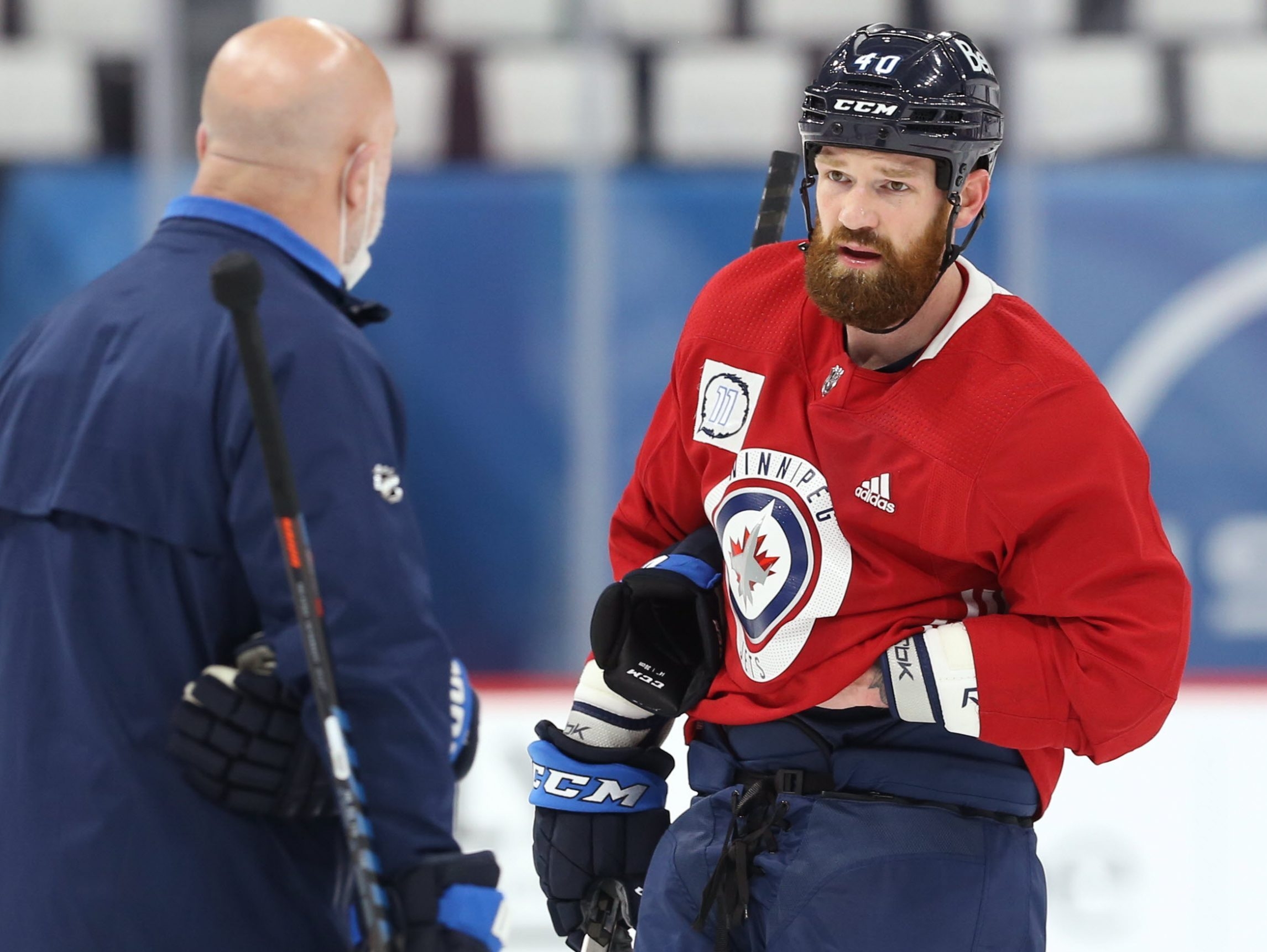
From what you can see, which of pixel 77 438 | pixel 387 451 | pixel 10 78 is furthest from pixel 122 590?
pixel 10 78

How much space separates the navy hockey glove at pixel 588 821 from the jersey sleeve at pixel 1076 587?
44cm

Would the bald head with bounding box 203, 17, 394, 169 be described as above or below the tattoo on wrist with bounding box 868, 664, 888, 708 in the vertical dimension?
above

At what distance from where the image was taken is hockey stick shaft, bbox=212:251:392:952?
1286 millimetres

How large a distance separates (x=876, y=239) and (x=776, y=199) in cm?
39

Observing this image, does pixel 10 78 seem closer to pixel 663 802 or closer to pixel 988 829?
pixel 663 802

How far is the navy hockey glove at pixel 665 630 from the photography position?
171 cm

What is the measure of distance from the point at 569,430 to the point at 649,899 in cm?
303

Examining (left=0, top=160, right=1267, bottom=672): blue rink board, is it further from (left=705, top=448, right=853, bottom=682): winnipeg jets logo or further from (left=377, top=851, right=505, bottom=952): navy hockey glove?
(left=377, top=851, right=505, bottom=952): navy hockey glove

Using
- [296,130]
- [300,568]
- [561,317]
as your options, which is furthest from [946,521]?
[561,317]

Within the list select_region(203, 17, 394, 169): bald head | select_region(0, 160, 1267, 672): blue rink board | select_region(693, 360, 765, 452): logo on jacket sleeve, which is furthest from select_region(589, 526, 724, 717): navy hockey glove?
select_region(0, 160, 1267, 672): blue rink board

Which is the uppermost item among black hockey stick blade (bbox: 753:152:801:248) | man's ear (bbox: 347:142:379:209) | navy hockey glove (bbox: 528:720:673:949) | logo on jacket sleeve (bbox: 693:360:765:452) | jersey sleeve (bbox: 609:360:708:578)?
man's ear (bbox: 347:142:379:209)

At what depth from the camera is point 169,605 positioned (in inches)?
56.2

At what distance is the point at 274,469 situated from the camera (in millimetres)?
1316

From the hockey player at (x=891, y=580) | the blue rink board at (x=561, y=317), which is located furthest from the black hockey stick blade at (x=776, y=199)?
the blue rink board at (x=561, y=317)
